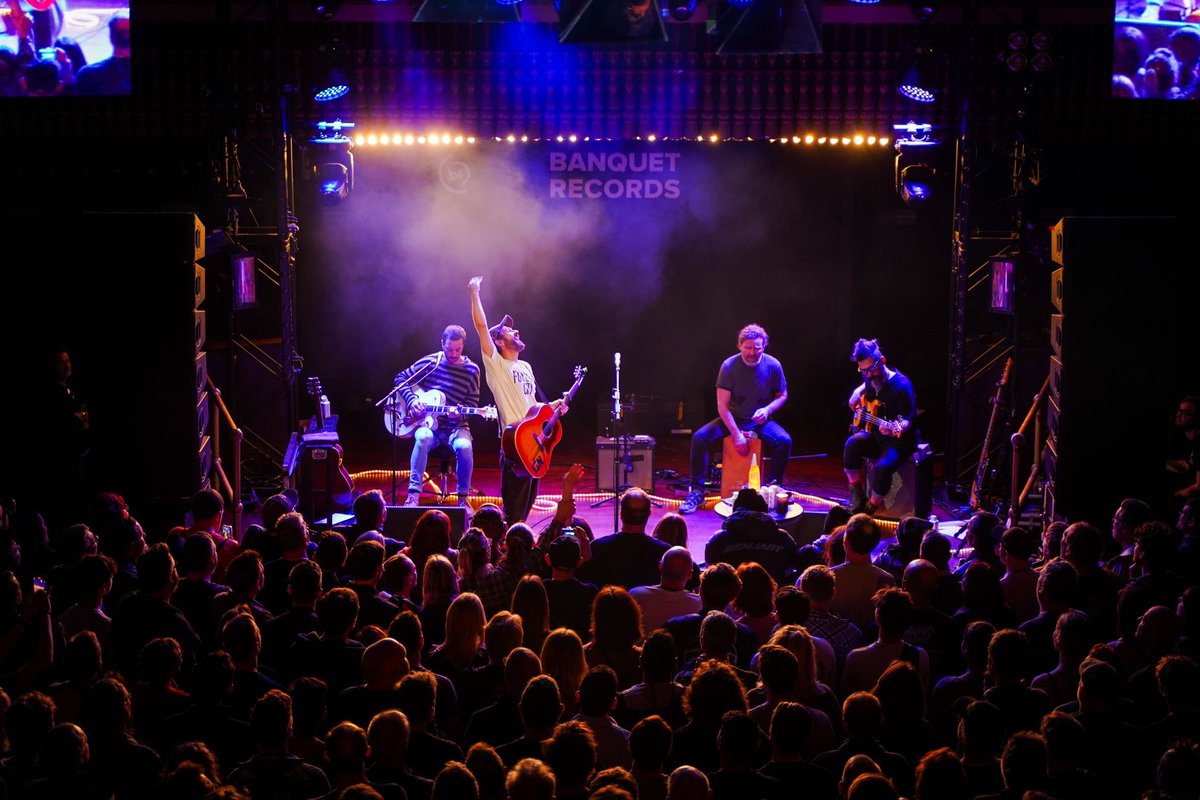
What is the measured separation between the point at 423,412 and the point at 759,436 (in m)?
2.90

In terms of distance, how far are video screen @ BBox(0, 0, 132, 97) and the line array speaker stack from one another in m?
8.22

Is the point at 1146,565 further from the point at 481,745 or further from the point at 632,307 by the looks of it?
the point at 632,307

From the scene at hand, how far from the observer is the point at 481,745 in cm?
371

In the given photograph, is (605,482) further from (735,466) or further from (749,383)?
(749,383)

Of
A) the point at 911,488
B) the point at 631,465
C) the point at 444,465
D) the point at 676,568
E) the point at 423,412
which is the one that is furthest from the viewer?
the point at 631,465

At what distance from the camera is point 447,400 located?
10.1 m

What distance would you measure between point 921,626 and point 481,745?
2226 millimetres

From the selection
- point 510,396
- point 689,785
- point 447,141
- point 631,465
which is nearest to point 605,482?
point 631,465

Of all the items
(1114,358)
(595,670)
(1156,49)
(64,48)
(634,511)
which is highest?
(64,48)

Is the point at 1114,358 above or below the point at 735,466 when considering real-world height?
above

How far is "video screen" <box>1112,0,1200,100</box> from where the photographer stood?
1043 cm

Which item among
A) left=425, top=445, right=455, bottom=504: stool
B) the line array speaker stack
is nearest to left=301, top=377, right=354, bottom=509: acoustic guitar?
left=425, top=445, right=455, bottom=504: stool

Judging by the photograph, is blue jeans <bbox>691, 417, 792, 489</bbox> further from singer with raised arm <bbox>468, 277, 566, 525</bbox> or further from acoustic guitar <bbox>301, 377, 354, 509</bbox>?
acoustic guitar <bbox>301, 377, 354, 509</bbox>

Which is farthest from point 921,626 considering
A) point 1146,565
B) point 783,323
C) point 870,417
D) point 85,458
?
point 783,323
